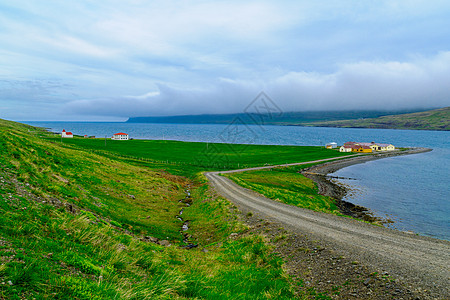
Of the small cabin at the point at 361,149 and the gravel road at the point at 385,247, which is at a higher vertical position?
the gravel road at the point at 385,247

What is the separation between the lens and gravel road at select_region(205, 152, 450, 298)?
12586mm

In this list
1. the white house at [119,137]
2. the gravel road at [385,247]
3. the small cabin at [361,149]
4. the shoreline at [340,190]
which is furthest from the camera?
the white house at [119,137]

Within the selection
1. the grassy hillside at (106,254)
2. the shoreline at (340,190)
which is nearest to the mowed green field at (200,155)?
the shoreline at (340,190)

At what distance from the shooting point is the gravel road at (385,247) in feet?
41.3

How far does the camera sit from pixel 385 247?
17.1 metres

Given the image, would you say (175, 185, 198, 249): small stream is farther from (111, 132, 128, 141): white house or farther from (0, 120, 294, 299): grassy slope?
(111, 132, 128, 141): white house

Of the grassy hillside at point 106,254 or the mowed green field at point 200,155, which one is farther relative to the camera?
the mowed green field at point 200,155

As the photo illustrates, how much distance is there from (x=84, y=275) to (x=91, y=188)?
882 inches

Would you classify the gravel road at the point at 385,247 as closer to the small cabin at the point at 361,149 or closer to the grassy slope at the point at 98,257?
the grassy slope at the point at 98,257

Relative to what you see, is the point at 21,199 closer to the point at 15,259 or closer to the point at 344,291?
the point at 15,259

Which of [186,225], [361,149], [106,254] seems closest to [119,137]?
[186,225]

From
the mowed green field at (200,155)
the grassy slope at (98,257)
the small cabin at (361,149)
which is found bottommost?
the small cabin at (361,149)

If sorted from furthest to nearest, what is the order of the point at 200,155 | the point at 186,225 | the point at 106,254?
the point at 200,155, the point at 186,225, the point at 106,254

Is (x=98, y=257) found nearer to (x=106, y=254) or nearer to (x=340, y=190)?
(x=106, y=254)
